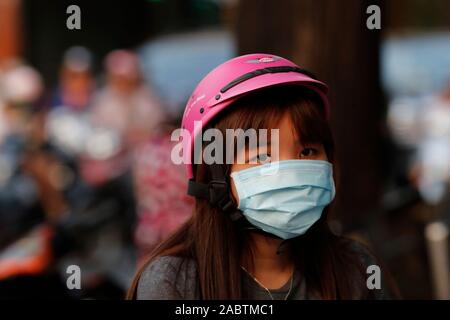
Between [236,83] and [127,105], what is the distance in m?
6.34

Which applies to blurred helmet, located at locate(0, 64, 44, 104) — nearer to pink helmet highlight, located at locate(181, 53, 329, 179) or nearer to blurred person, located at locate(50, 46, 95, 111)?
blurred person, located at locate(50, 46, 95, 111)

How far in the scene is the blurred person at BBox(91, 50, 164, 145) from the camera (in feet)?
27.8

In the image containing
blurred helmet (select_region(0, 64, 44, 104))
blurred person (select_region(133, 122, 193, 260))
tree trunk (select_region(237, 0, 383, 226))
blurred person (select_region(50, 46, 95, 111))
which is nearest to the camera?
tree trunk (select_region(237, 0, 383, 226))

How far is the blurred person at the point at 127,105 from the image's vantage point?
846cm

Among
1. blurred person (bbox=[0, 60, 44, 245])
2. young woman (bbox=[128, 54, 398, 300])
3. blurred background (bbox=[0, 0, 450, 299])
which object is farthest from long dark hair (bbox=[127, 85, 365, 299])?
blurred person (bbox=[0, 60, 44, 245])

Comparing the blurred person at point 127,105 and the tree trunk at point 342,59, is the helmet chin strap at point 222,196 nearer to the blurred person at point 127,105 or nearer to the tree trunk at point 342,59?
the tree trunk at point 342,59

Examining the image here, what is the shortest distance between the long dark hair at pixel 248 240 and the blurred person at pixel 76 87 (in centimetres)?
766

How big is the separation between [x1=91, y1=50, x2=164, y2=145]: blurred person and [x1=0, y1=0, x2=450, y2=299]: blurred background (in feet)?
0.07

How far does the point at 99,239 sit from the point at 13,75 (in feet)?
20.3

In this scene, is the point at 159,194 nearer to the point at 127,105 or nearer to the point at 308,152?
the point at 308,152

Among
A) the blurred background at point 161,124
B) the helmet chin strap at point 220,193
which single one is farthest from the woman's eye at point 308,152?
the blurred background at point 161,124

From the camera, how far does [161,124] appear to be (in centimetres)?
578

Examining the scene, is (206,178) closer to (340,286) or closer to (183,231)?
(183,231)

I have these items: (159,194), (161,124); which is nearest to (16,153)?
(161,124)
